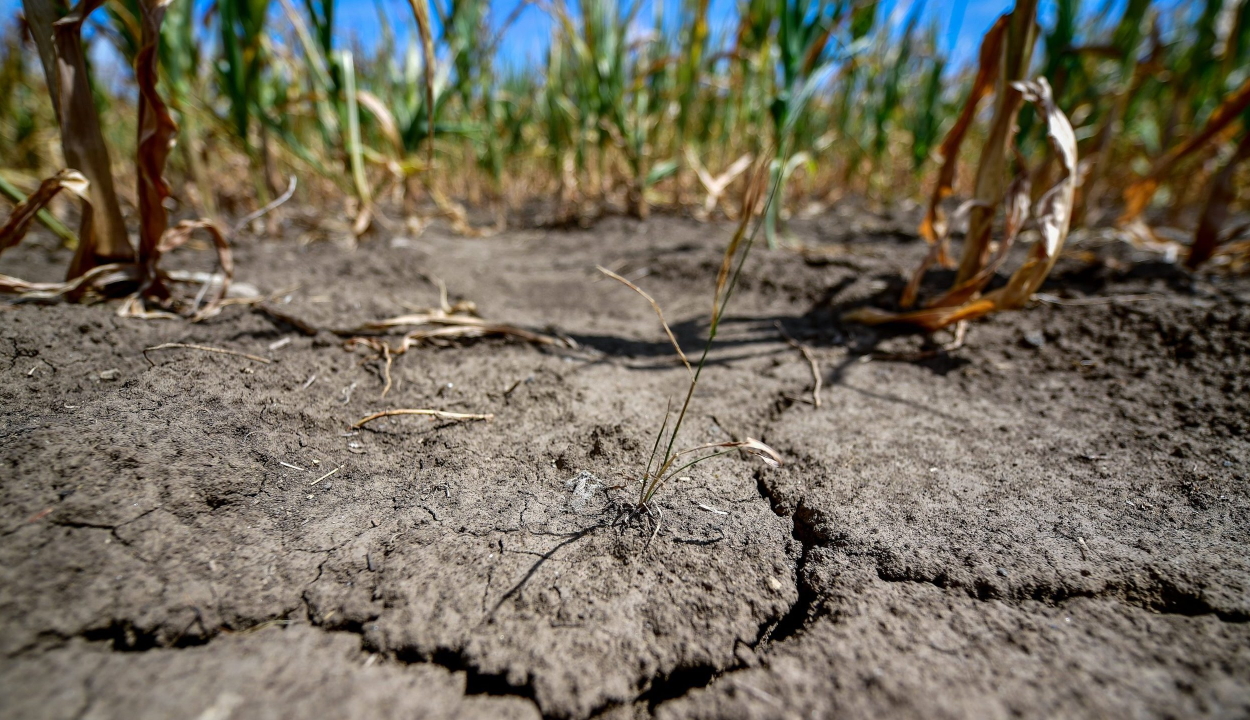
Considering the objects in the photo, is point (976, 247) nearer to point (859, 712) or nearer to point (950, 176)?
point (950, 176)

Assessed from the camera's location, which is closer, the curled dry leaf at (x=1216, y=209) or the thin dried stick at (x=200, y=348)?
the thin dried stick at (x=200, y=348)

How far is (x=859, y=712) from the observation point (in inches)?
20.4

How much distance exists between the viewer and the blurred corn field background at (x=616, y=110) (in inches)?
68.6

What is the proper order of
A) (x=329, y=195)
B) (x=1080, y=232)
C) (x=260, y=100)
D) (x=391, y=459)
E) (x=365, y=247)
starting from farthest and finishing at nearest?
(x=329, y=195), (x=1080, y=232), (x=365, y=247), (x=260, y=100), (x=391, y=459)

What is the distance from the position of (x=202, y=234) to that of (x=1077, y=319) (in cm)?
307

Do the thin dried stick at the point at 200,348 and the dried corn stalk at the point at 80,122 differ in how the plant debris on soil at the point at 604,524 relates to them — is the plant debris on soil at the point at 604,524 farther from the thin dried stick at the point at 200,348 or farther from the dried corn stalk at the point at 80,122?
the dried corn stalk at the point at 80,122

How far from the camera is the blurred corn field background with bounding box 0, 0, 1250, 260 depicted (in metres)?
1.74

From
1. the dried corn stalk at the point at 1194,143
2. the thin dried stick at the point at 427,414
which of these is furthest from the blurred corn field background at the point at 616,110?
the thin dried stick at the point at 427,414

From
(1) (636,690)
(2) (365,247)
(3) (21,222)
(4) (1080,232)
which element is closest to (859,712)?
(1) (636,690)

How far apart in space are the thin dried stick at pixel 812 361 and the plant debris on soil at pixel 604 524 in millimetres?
19

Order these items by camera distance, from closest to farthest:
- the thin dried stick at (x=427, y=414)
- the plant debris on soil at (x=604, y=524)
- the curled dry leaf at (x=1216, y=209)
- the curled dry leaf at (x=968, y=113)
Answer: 1. the plant debris on soil at (x=604, y=524)
2. the thin dried stick at (x=427, y=414)
3. the curled dry leaf at (x=968, y=113)
4. the curled dry leaf at (x=1216, y=209)

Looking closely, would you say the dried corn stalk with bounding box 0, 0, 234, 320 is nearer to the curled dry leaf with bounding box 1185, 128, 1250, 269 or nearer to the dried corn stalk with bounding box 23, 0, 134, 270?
the dried corn stalk with bounding box 23, 0, 134, 270

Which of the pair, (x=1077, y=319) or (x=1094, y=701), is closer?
(x=1094, y=701)

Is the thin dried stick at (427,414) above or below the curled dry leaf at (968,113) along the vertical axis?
below
